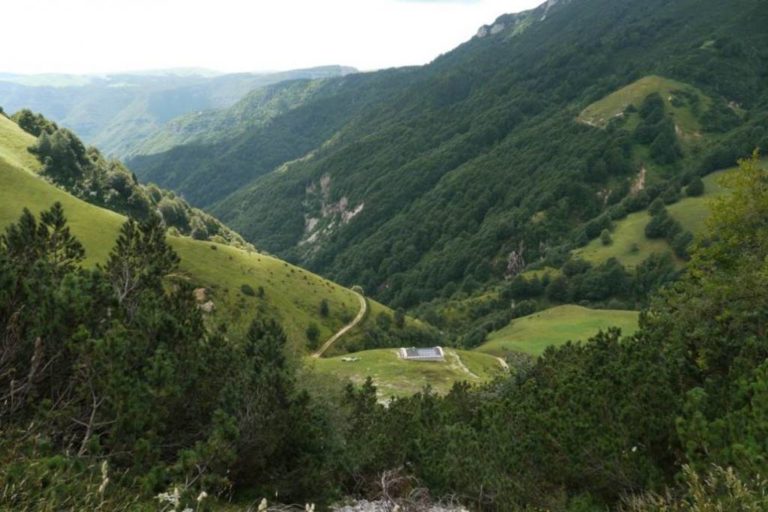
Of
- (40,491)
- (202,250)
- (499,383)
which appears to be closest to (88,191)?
(202,250)

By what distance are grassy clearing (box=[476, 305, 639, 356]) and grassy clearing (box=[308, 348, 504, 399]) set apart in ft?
75.5

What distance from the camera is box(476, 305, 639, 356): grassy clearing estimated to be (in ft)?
390

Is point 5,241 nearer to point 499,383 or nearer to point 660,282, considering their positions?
point 499,383

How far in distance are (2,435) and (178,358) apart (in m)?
7.49

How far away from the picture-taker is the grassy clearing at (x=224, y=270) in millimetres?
103438

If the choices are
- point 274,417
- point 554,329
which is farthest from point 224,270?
point 274,417

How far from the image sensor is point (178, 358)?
18406 millimetres

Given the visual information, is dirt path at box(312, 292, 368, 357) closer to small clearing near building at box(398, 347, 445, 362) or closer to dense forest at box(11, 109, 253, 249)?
small clearing near building at box(398, 347, 445, 362)

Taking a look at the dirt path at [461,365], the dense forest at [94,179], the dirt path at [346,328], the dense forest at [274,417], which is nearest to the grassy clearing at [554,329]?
the dirt path at [461,365]

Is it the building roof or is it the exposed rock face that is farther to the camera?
the building roof

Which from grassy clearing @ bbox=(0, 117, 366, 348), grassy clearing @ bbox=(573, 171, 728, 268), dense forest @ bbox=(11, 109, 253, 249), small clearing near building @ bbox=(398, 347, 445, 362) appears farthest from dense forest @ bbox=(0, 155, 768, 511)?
grassy clearing @ bbox=(573, 171, 728, 268)

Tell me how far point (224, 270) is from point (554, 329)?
269 ft

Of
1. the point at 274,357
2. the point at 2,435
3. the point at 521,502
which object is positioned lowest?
the point at 521,502

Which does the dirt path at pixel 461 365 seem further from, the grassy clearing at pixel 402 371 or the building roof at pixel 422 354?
the building roof at pixel 422 354
